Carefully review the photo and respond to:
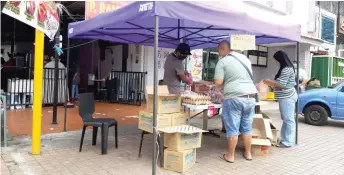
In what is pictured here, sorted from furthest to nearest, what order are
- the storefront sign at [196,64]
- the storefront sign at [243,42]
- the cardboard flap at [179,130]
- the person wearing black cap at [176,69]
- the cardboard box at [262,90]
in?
1. the storefront sign at [196,64]
2. the cardboard box at [262,90]
3. the person wearing black cap at [176,69]
4. the storefront sign at [243,42]
5. the cardboard flap at [179,130]

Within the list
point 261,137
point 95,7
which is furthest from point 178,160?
point 95,7

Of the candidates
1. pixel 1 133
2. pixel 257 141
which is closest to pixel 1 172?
pixel 1 133

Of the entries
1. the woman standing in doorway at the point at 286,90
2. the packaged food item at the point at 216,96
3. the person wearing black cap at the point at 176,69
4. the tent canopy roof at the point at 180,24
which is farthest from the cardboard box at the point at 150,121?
the woman standing in doorway at the point at 286,90

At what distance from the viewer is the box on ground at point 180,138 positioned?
424cm

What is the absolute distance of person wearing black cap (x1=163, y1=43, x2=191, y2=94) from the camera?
553 centimetres

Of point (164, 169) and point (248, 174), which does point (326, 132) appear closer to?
point (248, 174)

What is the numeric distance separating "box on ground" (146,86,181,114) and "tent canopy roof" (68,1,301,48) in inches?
43.4

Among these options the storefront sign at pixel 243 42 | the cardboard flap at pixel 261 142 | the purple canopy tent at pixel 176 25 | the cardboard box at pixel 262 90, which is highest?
the purple canopy tent at pixel 176 25

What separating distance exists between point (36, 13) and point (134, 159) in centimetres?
268

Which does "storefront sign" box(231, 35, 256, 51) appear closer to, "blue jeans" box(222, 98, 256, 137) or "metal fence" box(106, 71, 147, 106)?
"blue jeans" box(222, 98, 256, 137)

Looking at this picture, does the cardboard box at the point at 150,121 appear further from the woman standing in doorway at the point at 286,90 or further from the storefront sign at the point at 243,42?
the woman standing in doorway at the point at 286,90

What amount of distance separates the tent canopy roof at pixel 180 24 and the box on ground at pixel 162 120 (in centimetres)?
140

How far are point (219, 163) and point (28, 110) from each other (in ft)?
21.5

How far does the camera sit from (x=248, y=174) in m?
4.37
